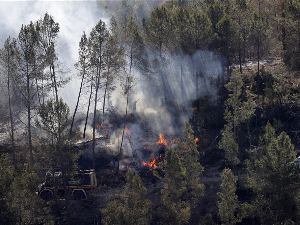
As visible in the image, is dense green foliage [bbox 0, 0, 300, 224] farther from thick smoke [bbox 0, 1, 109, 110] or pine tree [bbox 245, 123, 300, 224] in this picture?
thick smoke [bbox 0, 1, 109, 110]

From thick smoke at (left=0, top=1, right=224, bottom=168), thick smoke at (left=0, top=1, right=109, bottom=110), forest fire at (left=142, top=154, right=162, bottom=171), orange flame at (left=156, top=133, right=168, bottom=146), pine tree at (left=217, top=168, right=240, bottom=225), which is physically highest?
thick smoke at (left=0, top=1, right=109, bottom=110)

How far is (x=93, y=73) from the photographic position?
28.3m

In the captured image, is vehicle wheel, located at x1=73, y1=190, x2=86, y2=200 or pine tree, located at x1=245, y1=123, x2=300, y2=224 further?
vehicle wheel, located at x1=73, y1=190, x2=86, y2=200

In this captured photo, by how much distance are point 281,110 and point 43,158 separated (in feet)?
69.7

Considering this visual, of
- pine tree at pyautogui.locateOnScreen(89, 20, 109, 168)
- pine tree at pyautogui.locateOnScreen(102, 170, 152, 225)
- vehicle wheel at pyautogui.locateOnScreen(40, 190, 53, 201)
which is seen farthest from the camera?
pine tree at pyautogui.locateOnScreen(89, 20, 109, 168)

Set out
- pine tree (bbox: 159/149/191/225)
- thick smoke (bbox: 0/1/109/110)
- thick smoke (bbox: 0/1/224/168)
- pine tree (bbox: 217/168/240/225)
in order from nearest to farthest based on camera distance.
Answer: pine tree (bbox: 159/149/191/225) → pine tree (bbox: 217/168/240/225) → thick smoke (bbox: 0/1/224/168) → thick smoke (bbox: 0/1/109/110)

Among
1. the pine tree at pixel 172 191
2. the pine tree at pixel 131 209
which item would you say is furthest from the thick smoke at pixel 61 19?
the pine tree at pixel 131 209

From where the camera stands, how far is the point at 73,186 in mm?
24875

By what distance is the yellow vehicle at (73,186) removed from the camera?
80.8 feet

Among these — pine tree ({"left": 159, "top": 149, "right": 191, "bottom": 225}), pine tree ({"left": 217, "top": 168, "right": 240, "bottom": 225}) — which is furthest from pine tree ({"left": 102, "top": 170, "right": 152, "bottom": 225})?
pine tree ({"left": 217, "top": 168, "right": 240, "bottom": 225})

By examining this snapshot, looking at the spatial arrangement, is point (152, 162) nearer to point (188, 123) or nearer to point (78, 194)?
point (188, 123)

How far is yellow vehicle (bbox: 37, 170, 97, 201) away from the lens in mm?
24625

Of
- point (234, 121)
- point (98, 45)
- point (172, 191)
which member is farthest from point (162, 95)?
point (172, 191)

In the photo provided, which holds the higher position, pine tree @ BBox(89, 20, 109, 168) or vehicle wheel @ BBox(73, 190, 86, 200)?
pine tree @ BBox(89, 20, 109, 168)
